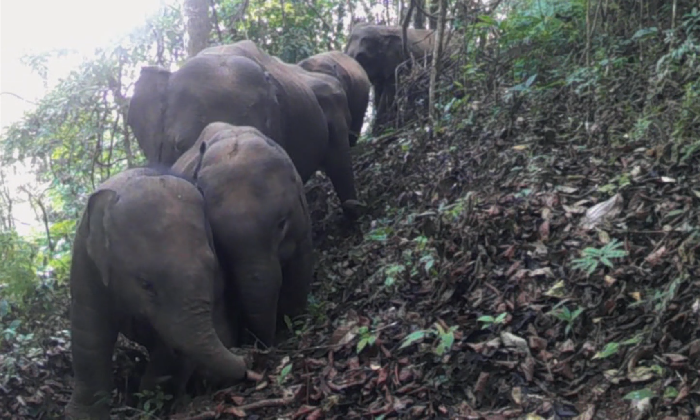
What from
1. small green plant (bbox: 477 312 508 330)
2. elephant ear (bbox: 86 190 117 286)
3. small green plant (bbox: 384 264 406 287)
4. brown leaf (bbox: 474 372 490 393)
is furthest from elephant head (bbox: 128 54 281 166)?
brown leaf (bbox: 474 372 490 393)

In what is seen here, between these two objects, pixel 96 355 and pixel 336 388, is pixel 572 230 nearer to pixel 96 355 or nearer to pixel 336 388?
pixel 336 388

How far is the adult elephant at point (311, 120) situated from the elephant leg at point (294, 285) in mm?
2057

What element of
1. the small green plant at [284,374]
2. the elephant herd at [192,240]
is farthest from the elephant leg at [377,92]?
the small green plant at [284,374]

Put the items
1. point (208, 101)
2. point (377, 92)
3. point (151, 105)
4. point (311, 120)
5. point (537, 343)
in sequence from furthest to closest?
point (377, 92) < point (311, 120) < point (151, 105) < point (208, 101) < point (537, 343)

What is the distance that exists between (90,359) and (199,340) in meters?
0.89

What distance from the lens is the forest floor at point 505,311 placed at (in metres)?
4.50

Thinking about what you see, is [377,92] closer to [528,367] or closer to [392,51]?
[392,51]

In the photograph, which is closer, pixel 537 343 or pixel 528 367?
pixel 528 367

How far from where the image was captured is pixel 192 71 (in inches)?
328

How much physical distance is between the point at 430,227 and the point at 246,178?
1539 mm

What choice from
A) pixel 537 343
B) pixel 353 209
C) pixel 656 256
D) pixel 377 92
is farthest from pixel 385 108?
pixel 537 343

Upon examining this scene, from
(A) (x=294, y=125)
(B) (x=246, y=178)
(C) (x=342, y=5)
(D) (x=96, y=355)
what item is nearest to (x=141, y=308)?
(D) (x=96, y=355)

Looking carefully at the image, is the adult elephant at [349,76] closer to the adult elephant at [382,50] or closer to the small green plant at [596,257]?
the adult elephant at [382,50]

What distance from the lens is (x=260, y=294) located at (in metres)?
6.39
